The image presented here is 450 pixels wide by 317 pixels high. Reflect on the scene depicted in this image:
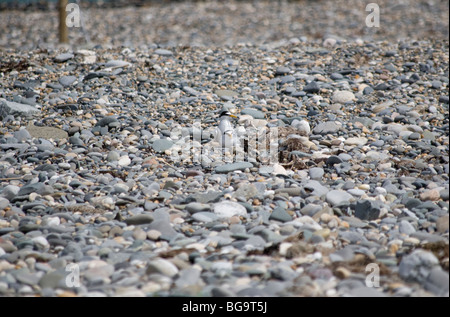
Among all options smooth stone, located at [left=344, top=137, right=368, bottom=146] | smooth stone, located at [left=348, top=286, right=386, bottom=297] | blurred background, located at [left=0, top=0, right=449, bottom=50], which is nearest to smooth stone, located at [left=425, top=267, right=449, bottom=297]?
smooth stone, located at [left=348, top=286, right=386, bottom=297]

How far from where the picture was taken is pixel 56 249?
9.14 feet

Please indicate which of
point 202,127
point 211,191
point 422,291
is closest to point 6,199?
point 211,191

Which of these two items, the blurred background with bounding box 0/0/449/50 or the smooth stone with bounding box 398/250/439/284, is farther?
the blurred background with bounding box 0/0/449/50

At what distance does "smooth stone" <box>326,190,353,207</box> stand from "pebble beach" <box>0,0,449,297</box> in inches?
0.4

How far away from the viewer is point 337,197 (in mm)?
3275

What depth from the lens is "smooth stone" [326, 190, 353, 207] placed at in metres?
3.24

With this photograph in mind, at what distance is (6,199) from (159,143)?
122 centimetres

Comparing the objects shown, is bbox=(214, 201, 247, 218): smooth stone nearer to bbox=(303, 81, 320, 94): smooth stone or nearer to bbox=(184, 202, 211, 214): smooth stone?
bbox=(184, 202, 211, 214): smooth stone

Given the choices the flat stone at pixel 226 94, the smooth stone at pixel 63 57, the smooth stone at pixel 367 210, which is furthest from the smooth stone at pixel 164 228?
the smooth stone at pixel 63 57

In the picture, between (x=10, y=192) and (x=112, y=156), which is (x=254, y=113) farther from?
(x=10, y=192)

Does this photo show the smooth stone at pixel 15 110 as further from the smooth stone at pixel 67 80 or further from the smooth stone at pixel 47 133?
the smooth stone at pixel 67 80
